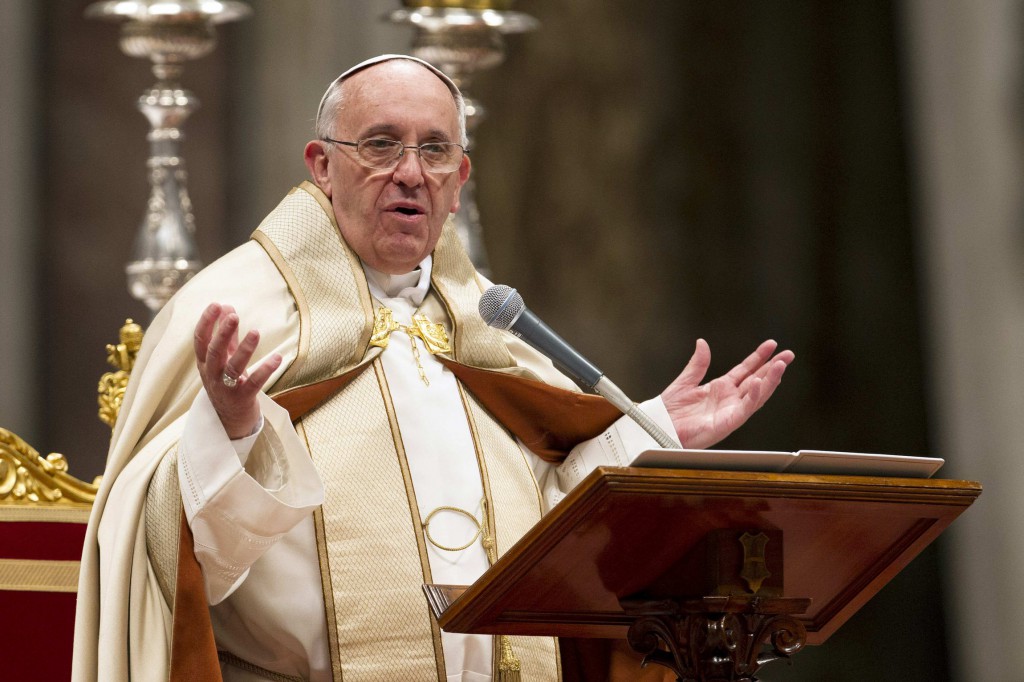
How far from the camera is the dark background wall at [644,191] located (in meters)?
5.64

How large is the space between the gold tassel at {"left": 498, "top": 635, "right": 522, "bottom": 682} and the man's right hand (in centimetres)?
72

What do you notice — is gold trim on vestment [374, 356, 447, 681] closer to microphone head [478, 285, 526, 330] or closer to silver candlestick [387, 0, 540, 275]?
microphone head [478, 285, 526, 330]

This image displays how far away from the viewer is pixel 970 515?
16.5 feet

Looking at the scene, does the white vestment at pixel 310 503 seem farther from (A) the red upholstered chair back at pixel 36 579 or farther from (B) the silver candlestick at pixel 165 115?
(B) the silver candlestick at pixel 165 115

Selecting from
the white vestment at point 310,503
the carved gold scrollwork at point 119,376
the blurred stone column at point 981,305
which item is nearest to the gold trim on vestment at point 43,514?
the carved gold scrollwork at point 119,376

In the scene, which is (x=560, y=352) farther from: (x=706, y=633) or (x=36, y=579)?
(x=36, y=579)

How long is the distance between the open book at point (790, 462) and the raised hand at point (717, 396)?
27.3 inches

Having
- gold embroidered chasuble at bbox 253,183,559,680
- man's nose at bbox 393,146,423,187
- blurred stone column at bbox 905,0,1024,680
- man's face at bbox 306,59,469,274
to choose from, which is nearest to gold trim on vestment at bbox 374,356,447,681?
gold embroidered chasuble at bbox 253,183,559,680

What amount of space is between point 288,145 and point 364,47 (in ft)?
1.53

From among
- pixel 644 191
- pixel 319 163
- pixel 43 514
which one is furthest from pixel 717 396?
pixel 644 191

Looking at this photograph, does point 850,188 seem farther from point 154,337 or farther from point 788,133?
point 154,337

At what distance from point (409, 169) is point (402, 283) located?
29 cm

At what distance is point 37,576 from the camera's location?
3.24 metres

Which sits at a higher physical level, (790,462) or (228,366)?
(228,366)
